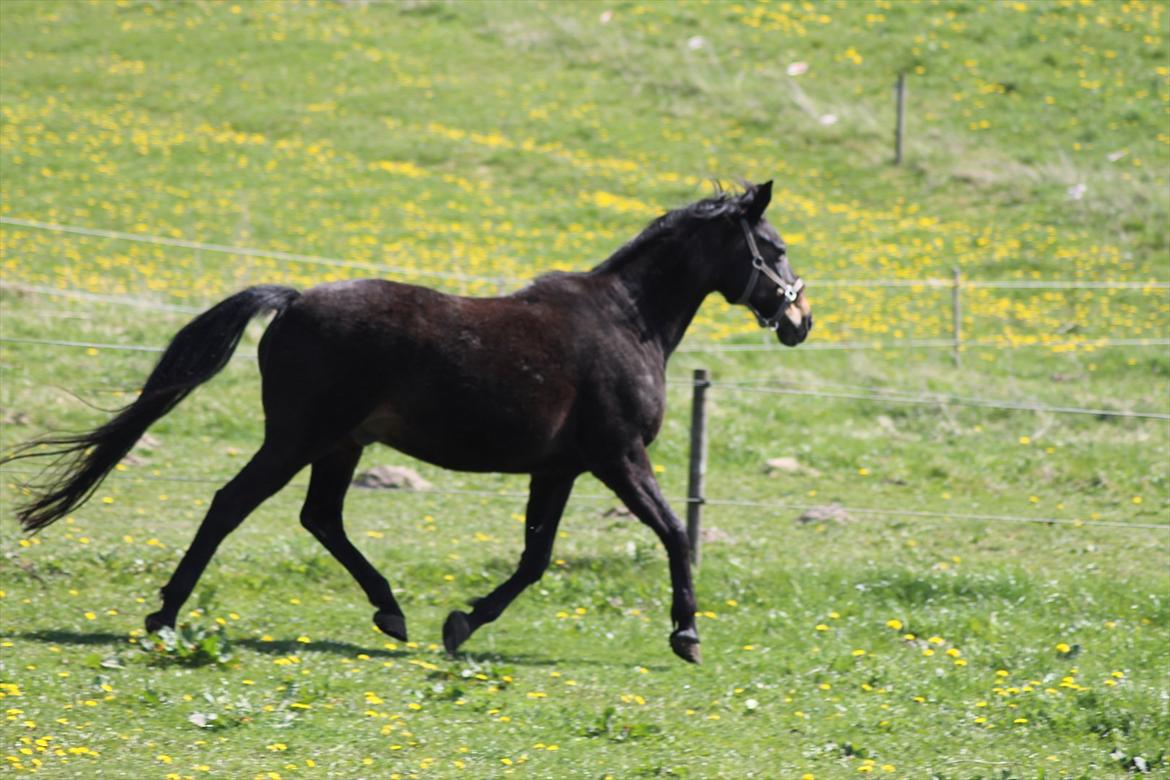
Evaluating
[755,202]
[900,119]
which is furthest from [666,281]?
[900,119]

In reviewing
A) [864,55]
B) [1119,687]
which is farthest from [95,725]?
[864,55]

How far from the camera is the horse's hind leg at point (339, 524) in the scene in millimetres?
8641

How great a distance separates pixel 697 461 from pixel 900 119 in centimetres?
1721

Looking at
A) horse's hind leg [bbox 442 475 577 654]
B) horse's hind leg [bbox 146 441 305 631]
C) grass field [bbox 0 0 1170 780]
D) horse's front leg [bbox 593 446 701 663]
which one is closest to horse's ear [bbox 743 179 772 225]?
horse's front leg [bbox 593 446 701 663]

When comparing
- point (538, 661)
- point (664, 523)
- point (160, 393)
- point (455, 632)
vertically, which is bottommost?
point (538, 661)

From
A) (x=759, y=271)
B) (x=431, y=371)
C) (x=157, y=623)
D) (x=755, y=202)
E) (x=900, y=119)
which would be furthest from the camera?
(x=900, y=119)

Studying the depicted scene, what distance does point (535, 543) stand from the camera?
29.3 feet

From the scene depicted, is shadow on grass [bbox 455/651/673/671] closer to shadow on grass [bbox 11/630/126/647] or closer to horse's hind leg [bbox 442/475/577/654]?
horse's hind leg [bbox 442/475/577/654]

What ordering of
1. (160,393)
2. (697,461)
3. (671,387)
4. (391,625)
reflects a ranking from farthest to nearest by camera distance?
(671,387) → (697,461) → (391,625) → (160,393)

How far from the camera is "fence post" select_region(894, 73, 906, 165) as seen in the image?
88.5 ft

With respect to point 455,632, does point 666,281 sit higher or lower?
higher

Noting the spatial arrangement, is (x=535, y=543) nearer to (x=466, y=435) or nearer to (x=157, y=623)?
(x=466, y=435)

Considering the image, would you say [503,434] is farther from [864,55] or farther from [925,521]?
[864,55]

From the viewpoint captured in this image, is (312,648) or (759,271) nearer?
(312,648)
